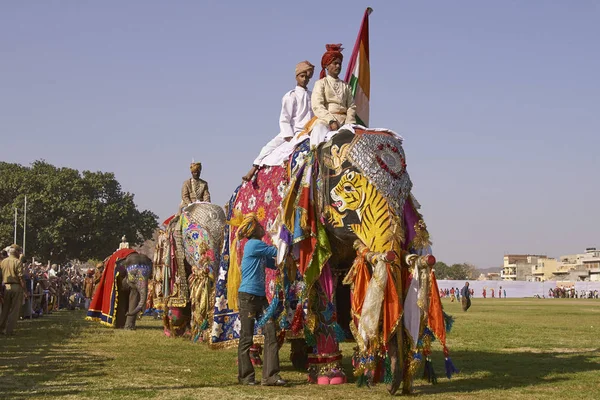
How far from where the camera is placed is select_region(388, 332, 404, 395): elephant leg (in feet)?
28.8

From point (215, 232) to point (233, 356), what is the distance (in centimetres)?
387

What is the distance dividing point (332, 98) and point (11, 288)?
11356 mm

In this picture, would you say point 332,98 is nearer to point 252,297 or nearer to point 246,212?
point 246,212

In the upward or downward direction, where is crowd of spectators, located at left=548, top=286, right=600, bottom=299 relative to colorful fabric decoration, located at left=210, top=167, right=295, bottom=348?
upward

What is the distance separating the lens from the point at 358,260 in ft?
29.8

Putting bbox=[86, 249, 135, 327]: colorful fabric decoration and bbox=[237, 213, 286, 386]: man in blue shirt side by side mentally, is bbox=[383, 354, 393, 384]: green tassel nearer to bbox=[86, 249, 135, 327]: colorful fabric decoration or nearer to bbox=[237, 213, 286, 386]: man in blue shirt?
bbox=[237, 213, 286, 386]: man in blue shirt

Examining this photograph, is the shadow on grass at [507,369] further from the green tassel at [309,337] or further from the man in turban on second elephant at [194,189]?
the man in turban on second elephant at [194,189]

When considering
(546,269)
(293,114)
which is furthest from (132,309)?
(546,269)

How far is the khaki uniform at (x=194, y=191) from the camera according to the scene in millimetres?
18203

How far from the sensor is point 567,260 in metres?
185

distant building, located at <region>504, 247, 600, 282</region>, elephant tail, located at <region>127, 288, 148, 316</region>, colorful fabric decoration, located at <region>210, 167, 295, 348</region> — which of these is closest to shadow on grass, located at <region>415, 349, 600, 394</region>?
colorful fabric decoration, located at <region>210, 167, 295, 348</region>

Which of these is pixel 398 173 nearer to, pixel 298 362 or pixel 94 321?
pixel 298 362

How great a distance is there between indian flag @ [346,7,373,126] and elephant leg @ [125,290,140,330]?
10.6 metres

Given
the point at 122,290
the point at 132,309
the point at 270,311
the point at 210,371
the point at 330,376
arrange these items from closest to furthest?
1. the point at 330,376
2. the point at 270,311
3. the point at 210,371
4. the point at 132,309
5. the point at 122,290
